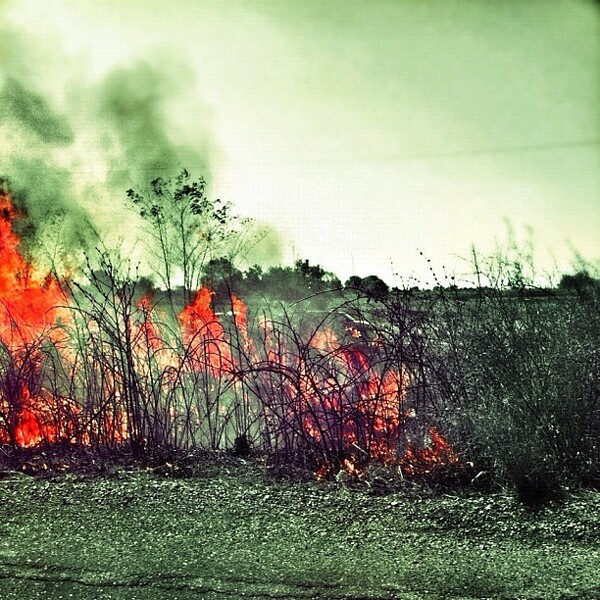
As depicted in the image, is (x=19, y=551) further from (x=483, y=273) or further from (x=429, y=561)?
(x=483, y=273)

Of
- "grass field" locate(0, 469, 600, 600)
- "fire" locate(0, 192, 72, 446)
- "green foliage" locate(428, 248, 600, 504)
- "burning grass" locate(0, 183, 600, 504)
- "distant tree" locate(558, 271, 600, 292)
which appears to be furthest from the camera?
"distant tree" locate(558, 271, 600, 292)

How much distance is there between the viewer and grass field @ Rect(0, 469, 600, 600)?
3.14 metres

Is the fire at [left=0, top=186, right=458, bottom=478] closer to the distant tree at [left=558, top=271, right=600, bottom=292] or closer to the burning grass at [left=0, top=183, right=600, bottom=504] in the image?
the burning grass at [left=0, top=183, right=600, bottom=504]

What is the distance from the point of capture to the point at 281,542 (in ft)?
11.9

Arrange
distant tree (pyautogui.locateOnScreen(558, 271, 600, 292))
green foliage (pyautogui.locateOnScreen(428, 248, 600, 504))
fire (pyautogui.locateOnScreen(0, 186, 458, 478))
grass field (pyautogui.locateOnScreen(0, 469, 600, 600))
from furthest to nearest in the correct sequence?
distant tree (pyautogui.locateOnScreen(558, 271, 600, 292)) → fire (pyautogui.locateOnScreen(0, 186, 458, 478)) → green foliage (pyautogui.locateOnScreen(428, 248, 600, 504)) → grass field (pyautogui.locateOnScreen(0, 469, 600, 600))

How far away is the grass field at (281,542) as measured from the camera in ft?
10.3

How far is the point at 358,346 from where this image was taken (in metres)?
6.01

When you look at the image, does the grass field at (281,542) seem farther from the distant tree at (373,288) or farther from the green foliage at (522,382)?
the distant tree at (373,288)

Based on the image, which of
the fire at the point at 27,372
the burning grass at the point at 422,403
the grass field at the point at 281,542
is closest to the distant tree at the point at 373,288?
the burning grass at the point at 422,403

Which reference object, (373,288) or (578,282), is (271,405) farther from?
(578,282)

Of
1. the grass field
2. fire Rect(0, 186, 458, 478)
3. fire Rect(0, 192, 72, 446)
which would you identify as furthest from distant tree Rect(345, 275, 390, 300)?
fire Rect(0, 192, 72, 446)

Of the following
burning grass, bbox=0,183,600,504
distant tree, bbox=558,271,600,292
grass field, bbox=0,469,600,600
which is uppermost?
distant tree, bbox=558,271,600,292

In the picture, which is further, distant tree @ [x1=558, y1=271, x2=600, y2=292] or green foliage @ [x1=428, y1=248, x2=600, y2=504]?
distant tree @ [x1=558, y1=271, x2=600, y2=292]

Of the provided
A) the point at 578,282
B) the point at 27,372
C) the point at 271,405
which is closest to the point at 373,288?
the point at 271,405
